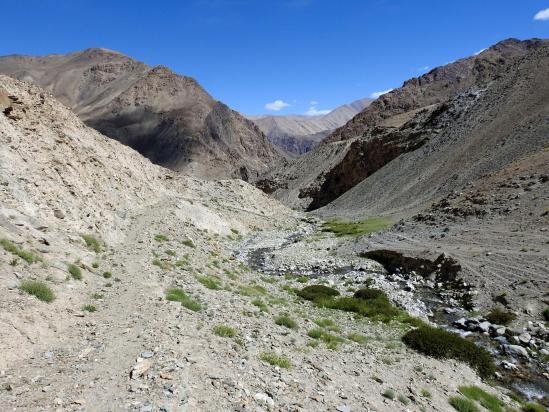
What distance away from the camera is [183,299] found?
17484 millimetres

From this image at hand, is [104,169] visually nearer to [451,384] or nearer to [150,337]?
[150,337]

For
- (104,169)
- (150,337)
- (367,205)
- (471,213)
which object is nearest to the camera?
(150,337)

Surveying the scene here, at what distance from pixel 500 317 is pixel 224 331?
15.8m

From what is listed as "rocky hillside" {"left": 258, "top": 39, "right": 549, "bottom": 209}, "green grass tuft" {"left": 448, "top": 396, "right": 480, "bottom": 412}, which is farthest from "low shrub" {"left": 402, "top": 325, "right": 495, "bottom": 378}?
"rocky hillside" {"left": 258, "top": 39, "right": 549, "bottom": 209}

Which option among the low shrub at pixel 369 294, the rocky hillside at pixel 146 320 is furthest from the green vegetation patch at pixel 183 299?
the low shrub at pixel 369 294

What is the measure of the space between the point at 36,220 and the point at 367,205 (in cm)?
7650

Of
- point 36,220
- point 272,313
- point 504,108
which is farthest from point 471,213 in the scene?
point 504,108

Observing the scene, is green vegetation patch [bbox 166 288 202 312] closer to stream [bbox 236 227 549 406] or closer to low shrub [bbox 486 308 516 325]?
stream [bbox 236 227 549 406]

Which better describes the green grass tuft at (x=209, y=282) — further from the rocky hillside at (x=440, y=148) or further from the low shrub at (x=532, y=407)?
the rocky hillside at (x=440, y=148)

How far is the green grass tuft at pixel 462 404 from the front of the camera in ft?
44.2

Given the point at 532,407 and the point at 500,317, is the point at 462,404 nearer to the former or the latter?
the point at 532,407

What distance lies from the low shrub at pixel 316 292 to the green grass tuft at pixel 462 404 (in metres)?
12.6

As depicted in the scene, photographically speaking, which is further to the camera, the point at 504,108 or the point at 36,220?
the point at 504,108

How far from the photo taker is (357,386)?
Result: 1334cm
